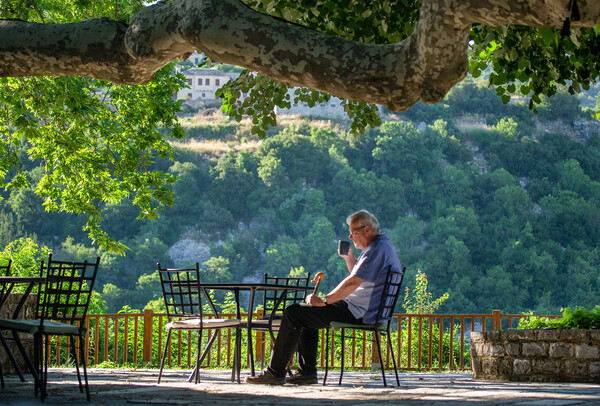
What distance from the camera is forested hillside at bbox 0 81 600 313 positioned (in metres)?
68.2

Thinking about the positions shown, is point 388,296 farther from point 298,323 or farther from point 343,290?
point 298,323

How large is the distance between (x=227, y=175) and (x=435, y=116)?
29197 mm

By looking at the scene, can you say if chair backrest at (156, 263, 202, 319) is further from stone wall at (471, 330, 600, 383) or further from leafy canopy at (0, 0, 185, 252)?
leafy canopy at (0, 0, 185, 252)

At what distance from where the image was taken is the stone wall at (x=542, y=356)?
19.4 ft

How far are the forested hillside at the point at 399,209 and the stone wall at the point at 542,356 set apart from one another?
194ft

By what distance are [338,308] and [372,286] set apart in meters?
0.26

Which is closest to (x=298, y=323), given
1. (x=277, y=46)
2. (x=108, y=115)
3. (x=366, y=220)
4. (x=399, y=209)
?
(x=366, y=220)

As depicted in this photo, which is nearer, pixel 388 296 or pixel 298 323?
pixel 298 323

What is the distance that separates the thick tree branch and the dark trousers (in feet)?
5.27

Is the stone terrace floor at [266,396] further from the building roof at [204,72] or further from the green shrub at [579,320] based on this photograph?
the building roof at [204,72]

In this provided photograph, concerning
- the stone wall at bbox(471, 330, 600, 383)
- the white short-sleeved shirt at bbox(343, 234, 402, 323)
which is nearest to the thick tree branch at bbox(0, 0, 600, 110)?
the white short-sleeved shirt at bbox(343, 234, 402, 323)

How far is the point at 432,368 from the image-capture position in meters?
9.66

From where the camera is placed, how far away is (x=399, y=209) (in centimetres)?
7669

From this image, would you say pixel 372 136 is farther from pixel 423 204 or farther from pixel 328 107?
pixel 328 107
